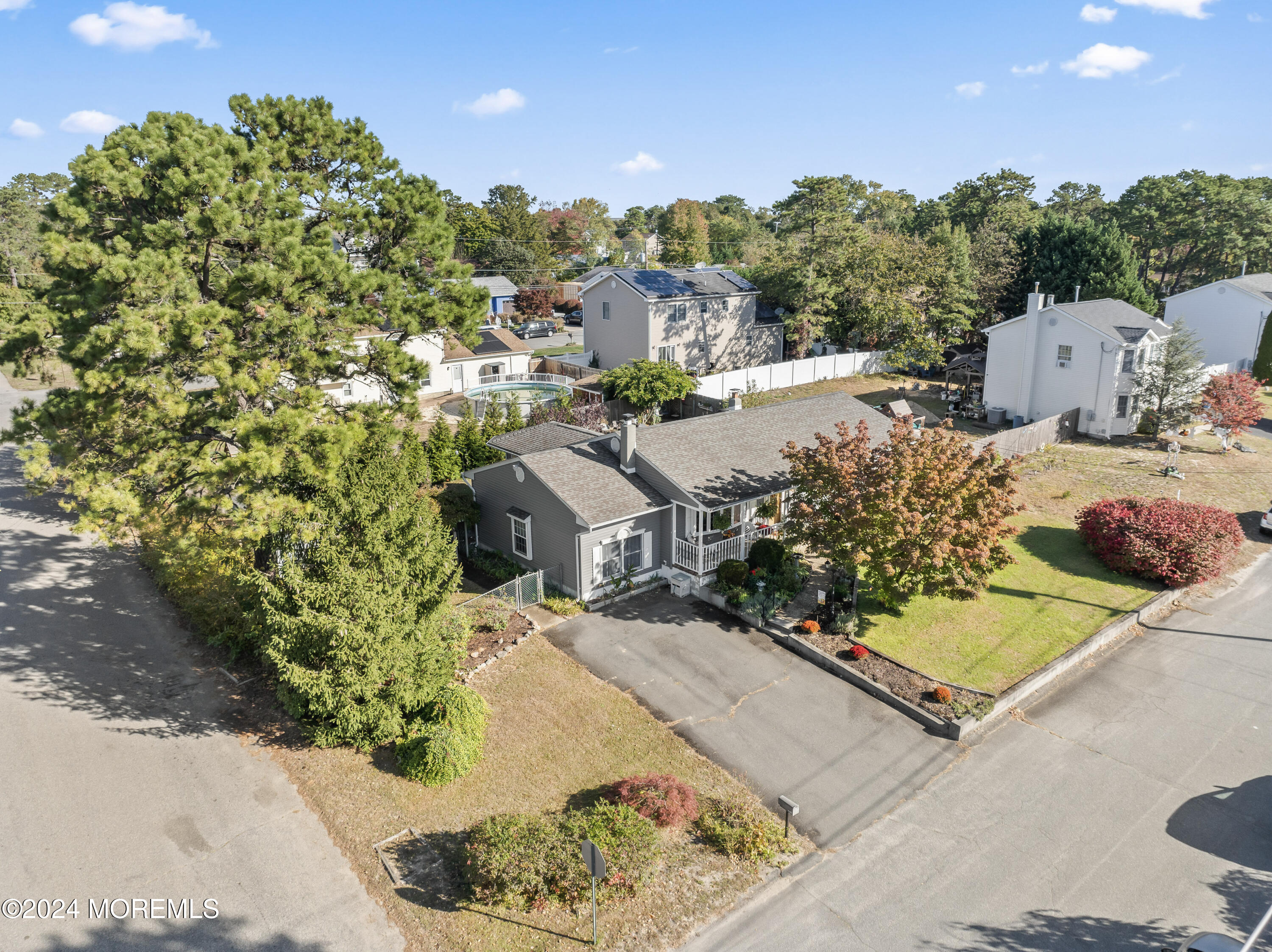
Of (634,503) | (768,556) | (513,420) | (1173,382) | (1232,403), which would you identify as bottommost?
(768,556)

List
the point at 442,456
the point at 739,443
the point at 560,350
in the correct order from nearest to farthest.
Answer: the point at 739,443 → the point at 442,456 → the point at 560,350

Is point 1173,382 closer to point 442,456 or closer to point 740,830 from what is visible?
point 442,456

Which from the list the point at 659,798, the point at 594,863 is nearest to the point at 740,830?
the point at 659,798

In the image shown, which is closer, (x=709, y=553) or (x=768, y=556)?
(x=768, y=556)

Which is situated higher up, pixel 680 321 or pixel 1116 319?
pixel 1116 319

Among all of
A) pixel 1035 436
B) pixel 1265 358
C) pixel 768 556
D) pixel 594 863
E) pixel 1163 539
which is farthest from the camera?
pixel 1265 358

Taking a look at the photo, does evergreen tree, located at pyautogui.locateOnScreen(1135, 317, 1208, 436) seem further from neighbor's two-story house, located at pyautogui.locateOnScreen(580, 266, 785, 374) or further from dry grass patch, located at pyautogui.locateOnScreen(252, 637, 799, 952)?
dry grass patch, located at pyautogui.locateOnScreen(252, 637, 799, 952)

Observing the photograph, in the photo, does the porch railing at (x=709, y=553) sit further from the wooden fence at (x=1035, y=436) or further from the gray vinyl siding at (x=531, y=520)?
the wooden fence at (x=1035, y=436)
